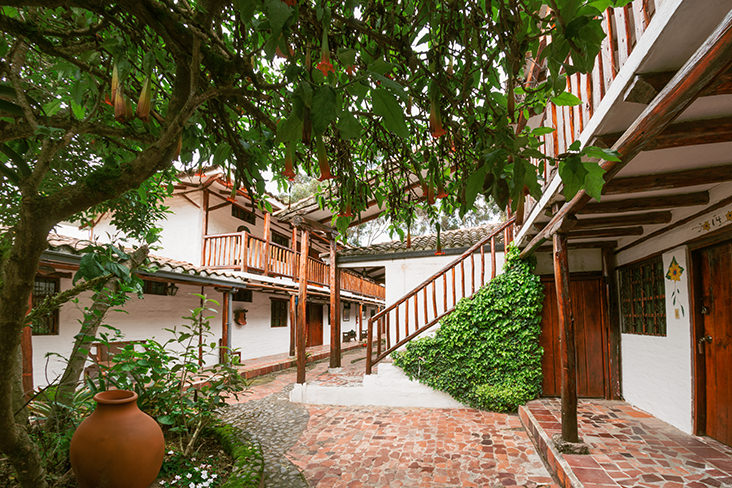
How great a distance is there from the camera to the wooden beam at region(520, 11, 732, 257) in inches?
51.6

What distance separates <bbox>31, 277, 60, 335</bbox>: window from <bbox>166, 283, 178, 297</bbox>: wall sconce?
246cm

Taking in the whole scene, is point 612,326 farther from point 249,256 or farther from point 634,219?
point 249,256

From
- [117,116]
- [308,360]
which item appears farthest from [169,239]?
[117,116]

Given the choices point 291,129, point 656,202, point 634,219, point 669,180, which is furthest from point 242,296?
point 291,129

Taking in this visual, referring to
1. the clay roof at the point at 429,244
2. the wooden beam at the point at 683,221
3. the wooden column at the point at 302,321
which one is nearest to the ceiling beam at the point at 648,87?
the wooden beam at the point at 683,221

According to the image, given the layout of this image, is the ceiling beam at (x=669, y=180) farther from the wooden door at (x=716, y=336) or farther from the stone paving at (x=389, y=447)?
the stone paving at (x=389, y=447)

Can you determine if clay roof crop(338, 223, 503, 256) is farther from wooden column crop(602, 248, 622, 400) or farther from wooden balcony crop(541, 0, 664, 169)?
wooden balcony crop(541, 0, 664, 169)

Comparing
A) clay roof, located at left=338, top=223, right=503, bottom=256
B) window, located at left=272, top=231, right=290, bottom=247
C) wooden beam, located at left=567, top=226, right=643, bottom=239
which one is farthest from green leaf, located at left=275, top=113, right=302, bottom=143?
window, located at left=272, top=231, right=290, bottom=247

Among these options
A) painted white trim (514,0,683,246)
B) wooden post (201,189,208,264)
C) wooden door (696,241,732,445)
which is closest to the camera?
painted white trim (514,0,683,246)

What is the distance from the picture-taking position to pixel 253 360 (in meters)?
11.5

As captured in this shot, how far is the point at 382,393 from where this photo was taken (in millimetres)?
6316

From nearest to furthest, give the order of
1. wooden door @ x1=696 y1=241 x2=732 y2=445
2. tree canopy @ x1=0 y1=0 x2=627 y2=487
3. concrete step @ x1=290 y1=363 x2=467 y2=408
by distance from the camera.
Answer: tree canopy @ x1=0 y1=0 x2=627 y2=487 < wooden door @ x1=696 y1=241 x2=732 y2=445 < concrete step @ x1=290 y1=363 x2=467 y2=408

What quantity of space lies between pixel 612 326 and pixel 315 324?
12546mm

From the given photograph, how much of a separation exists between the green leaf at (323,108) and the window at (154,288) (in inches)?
344
